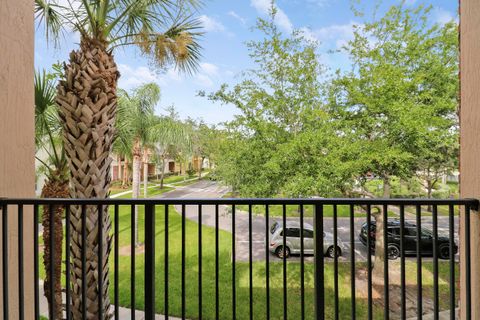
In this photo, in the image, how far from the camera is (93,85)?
6.97ft

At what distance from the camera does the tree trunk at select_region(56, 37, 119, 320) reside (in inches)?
82.7

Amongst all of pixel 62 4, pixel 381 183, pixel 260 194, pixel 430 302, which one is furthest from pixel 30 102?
A: pixel 430 302

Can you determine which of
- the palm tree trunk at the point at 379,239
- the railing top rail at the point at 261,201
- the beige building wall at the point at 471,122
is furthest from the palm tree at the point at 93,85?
the palm tree trunk at the point at 379,239

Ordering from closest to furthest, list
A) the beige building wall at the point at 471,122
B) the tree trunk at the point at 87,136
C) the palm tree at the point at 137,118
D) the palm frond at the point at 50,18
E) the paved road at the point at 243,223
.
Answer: the beige building wall at the point at 471,122, the tree trunk at the point at 87,136, the palm frond at the point at 50,18, the paved road at the point at 243,223, the palm tree at the point at 137,118

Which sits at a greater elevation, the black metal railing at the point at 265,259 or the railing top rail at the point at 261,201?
the railing top rail at the point at 261,201

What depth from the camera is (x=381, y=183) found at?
3971mm

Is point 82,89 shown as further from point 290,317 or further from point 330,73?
point 290,317

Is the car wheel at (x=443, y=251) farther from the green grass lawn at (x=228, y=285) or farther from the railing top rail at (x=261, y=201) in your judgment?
the railing top rail at (x=261, y=201)

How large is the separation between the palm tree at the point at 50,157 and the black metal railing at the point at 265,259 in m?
0.30

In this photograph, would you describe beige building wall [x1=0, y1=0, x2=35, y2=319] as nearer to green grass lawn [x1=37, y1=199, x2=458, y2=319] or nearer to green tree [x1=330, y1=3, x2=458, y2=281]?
green grass lawn [x1=37, y1=199, x2=458, y2=319]

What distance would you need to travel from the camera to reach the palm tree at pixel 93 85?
2.11 meters

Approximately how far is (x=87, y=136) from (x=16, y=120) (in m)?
0.60

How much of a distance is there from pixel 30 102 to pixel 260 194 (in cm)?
303

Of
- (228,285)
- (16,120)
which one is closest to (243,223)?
(228,285)
